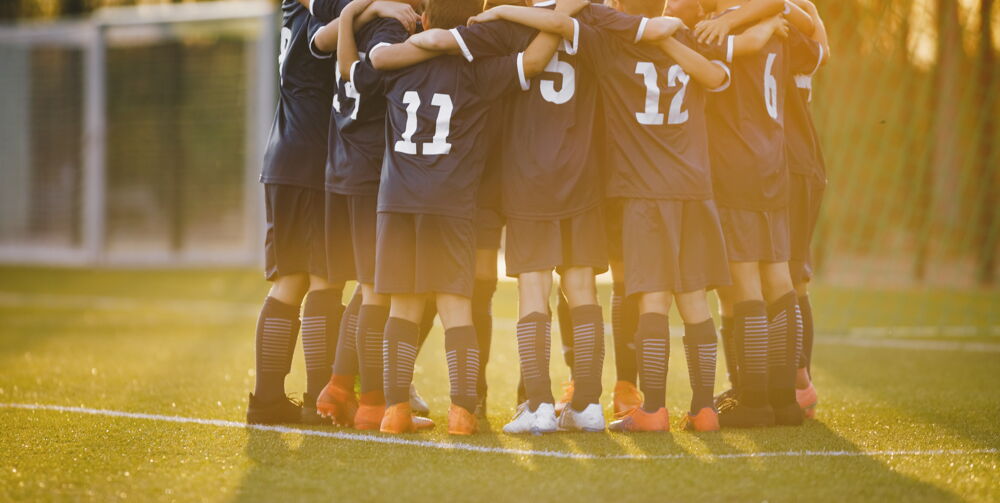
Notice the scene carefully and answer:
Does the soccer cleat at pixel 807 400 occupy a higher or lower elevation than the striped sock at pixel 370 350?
lower

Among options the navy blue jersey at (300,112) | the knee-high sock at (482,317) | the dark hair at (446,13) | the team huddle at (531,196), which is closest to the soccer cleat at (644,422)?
the team huddle at (531,196)

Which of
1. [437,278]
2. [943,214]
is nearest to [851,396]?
[437,278]

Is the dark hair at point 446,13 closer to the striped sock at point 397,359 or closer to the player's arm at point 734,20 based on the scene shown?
the player's arm at point 734,20

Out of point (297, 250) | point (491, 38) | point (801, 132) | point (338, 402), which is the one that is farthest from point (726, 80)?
point (338, 402)

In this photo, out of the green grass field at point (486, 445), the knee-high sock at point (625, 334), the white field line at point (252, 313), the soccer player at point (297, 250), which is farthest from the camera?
the white field line at point (252, 313)

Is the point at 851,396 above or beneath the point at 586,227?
beneath

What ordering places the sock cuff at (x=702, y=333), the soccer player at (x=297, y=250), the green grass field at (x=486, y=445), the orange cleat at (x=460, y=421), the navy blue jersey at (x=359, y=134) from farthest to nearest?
the soccer player at (x=297, y=250), the navy blue jersey at (x=359, y=134), the sock cuff at (x=702, y=333), the orange cleat at (x=460, y=421), the green grass field at (x=486, y=445)

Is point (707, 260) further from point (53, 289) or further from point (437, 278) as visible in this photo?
point (53, 289)

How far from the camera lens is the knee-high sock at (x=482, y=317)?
175 inches

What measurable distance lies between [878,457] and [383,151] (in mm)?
2086

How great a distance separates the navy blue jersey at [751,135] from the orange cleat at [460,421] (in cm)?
127

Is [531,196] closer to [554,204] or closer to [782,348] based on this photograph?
[554,204]

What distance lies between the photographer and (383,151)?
4.21 metres

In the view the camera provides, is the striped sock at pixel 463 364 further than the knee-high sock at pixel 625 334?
No
